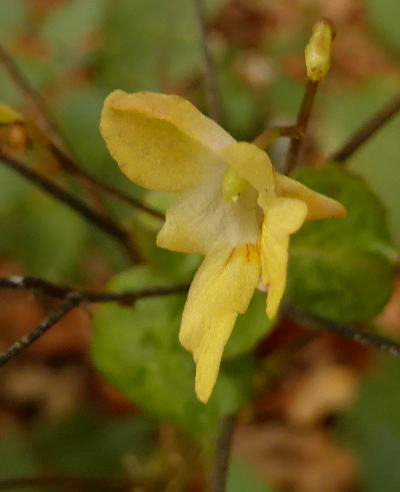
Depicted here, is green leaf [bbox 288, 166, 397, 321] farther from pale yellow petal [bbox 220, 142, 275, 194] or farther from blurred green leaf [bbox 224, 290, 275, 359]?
pale yellow petal [bbox 220, 142, 275, 194]

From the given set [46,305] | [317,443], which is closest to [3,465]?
[46,305]

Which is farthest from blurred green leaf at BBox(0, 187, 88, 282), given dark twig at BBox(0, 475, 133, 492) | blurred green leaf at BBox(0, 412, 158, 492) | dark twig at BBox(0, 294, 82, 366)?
dark twig at BBox(0, 294, 82, 366)

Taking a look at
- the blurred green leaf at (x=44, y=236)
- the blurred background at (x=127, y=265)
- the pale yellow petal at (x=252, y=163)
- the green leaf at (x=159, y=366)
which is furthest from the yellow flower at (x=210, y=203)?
the blurred green leaf at (x=44, y=236)

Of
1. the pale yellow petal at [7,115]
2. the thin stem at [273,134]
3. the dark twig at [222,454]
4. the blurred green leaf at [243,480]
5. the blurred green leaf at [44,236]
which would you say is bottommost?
the blurred green leaf at [243,480]

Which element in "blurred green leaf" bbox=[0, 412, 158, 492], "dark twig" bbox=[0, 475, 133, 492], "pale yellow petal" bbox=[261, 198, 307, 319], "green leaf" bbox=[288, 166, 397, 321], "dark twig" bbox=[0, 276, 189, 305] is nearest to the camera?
"pale yellow petal" bbox=[261, 198, 307, 319]

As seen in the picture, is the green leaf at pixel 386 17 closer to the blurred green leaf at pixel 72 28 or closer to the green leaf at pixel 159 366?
Result: the blurred green leaf at pixel 72 28

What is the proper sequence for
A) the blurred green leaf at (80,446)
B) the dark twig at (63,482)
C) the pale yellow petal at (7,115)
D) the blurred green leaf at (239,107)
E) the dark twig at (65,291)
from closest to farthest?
the dark twig at (65,291) < the pale yellow petal at (7,115) < the dark twig at (63,482) < the blurred green leaf at (80,446) < the blurred green leaf at (239,107)
